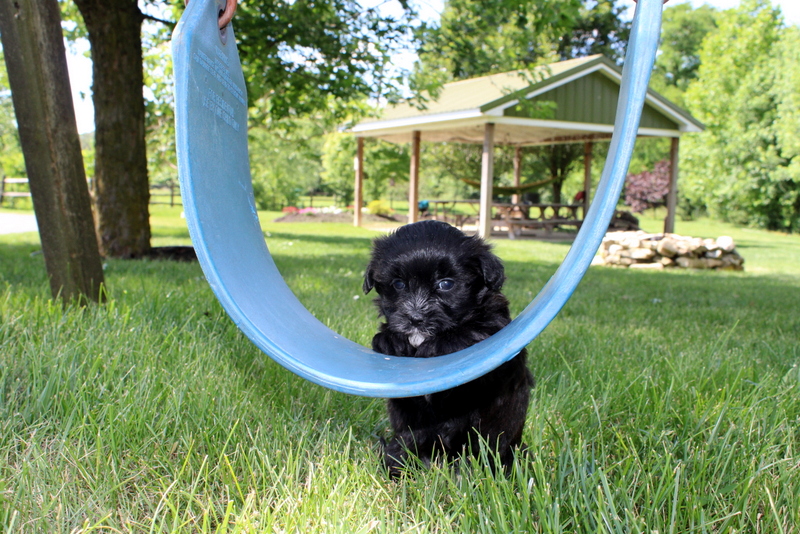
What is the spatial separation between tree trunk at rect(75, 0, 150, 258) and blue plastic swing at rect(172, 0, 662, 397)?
5776mm

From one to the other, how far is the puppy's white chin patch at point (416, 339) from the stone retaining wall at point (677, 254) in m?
10.8

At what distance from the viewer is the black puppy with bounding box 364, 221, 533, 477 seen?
73.5 inches

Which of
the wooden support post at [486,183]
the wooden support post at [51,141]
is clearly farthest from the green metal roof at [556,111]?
the wooden support post at [51,141]

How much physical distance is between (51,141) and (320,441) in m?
2.48

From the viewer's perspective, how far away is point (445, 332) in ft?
6.39

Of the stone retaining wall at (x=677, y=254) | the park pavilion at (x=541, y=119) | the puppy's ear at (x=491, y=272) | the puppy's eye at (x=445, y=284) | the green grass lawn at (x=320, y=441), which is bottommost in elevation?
the stone retaining wall at (x=677, y=254)

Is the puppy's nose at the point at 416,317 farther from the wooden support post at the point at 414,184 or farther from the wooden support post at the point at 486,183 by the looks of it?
the wooden support post at the point at 414,184

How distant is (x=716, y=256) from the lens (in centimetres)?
1177

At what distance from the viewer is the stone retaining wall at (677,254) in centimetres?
1176

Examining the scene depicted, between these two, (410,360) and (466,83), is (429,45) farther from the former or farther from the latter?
(466,83)

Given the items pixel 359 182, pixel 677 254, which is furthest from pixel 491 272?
pixel 359 182

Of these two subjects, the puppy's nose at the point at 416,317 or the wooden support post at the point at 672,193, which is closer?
the puppy's nose at the point at 416,317

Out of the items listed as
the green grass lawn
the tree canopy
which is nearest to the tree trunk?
the green grass lawn

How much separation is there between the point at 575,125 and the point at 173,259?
41.9 ft
